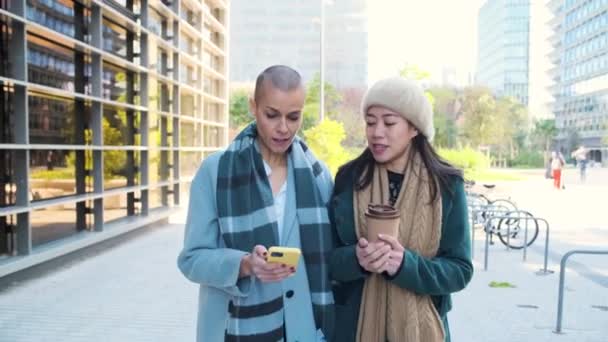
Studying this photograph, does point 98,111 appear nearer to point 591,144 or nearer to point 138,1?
point 138,1

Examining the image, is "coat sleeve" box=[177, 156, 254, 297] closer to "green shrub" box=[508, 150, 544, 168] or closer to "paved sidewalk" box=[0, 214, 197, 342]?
"paved sidewalk" box=[0, 214, 197, 342]

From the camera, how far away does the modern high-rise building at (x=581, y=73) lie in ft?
209

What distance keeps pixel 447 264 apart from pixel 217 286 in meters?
0.81

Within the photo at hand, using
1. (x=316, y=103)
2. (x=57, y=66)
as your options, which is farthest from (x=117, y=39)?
(x=316, y=103)

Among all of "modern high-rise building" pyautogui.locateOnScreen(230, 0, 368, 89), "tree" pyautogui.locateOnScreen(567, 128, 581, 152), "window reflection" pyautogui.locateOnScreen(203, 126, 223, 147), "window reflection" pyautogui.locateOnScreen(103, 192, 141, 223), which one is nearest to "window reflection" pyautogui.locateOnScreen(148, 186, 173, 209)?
"window reflection" pyautogui.locateOnScreen(103, 192, 141, 223)

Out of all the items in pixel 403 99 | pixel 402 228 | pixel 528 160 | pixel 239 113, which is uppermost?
pixel 239 113

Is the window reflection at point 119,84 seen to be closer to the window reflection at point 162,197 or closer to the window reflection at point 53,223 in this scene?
the window reflection at point 53,223

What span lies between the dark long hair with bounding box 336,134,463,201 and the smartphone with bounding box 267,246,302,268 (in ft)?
1.63

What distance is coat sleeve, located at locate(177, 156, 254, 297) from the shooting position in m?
1.70

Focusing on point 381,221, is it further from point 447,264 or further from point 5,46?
point 5,46

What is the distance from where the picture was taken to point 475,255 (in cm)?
812

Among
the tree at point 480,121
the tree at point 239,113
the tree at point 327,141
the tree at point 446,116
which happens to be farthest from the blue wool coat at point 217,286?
the tree at point 239,113

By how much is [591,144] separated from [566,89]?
11589mm

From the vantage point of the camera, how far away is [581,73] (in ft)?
232
